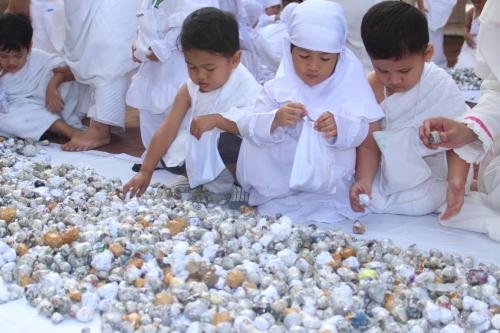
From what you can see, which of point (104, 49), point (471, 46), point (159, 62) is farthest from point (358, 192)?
point (471, 46)

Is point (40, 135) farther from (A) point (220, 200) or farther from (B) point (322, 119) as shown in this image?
(B) point (322, 119)

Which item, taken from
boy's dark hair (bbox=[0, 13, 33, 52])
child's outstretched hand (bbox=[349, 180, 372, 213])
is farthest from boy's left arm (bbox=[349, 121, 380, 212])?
boy's dark hair (bbox=[0, 13, 33, 52])

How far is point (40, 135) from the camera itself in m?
3.32

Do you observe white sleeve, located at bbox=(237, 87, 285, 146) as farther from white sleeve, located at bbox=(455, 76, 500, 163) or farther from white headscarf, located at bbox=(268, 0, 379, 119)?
white sleeve, located at bbox=(455, 76, 500, 163)

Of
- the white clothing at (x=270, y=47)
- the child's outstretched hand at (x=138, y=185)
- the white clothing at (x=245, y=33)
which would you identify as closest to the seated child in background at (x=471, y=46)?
the white clothing at (x=270, y=47)

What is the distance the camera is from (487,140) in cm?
213

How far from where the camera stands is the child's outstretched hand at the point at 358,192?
2289mm

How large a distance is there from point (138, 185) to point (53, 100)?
120 cm

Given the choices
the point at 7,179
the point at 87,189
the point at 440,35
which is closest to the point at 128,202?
the point at 87,189

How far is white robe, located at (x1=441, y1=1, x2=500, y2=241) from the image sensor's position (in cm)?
216

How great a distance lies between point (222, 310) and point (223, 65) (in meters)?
1.11

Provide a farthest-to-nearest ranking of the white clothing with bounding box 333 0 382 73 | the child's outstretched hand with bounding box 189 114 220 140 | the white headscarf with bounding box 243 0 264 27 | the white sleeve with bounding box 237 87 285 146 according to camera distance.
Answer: the white clothing with bounding box 333 0 382 73
the white headscarf with bounding box 243 0 264 27
the child's outstretched hand with bounding box 189 114 220 140
the white sleeve with bounding box 237 87 285 146

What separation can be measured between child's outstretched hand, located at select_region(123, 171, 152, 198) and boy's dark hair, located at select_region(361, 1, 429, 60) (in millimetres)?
823

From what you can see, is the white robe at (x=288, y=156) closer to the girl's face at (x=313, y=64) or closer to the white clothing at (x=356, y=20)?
the girl's face at (x=313, y=64)
